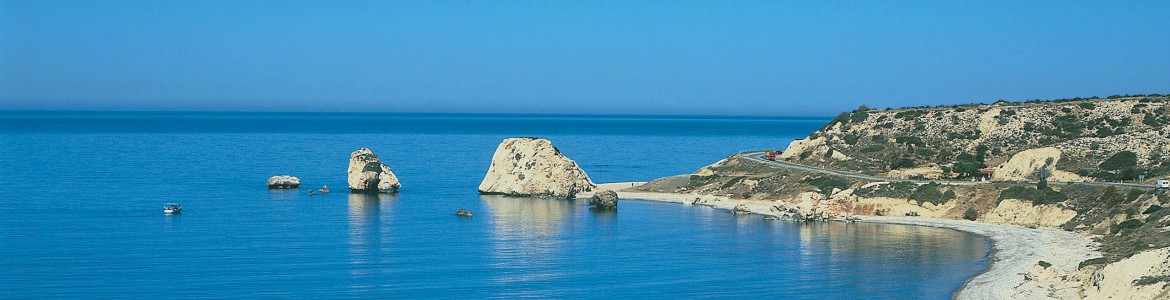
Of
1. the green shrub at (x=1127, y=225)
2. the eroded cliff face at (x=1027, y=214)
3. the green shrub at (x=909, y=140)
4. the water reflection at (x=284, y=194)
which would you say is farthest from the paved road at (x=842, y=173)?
the water reflection at (x=284, y=194)

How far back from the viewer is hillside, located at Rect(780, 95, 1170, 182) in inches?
4097

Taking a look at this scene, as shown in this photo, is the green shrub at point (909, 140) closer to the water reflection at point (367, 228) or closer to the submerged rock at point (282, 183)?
the water reflection at point (367, 228)

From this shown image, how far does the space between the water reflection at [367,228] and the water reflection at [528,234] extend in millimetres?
6529

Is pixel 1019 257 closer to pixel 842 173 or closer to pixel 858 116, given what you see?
pixel 842 173

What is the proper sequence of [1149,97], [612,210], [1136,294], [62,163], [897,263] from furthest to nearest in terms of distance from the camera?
[62,163] < [1149,97] < [612,210] < [897,263] < [1136,294]

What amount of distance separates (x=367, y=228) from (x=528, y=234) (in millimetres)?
10850

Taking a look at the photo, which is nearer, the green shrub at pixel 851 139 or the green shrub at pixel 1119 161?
the green shrub at pixel 1119 161

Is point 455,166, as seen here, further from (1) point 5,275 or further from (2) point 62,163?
(1) point 5,275

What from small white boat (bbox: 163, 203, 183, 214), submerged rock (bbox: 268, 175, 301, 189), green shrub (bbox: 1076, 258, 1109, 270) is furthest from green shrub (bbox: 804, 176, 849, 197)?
small white boat (bbox: 163, 203, 183, 214)

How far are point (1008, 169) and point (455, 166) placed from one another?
7733cm

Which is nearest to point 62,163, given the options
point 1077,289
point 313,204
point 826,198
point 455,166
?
point 455,166

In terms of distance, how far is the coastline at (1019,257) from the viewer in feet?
197

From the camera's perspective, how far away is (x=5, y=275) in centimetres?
6462

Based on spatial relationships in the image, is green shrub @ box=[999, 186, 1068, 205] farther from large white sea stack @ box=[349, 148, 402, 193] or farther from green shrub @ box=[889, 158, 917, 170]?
large white sea stack @ box=[349, 148, 402, 193]
